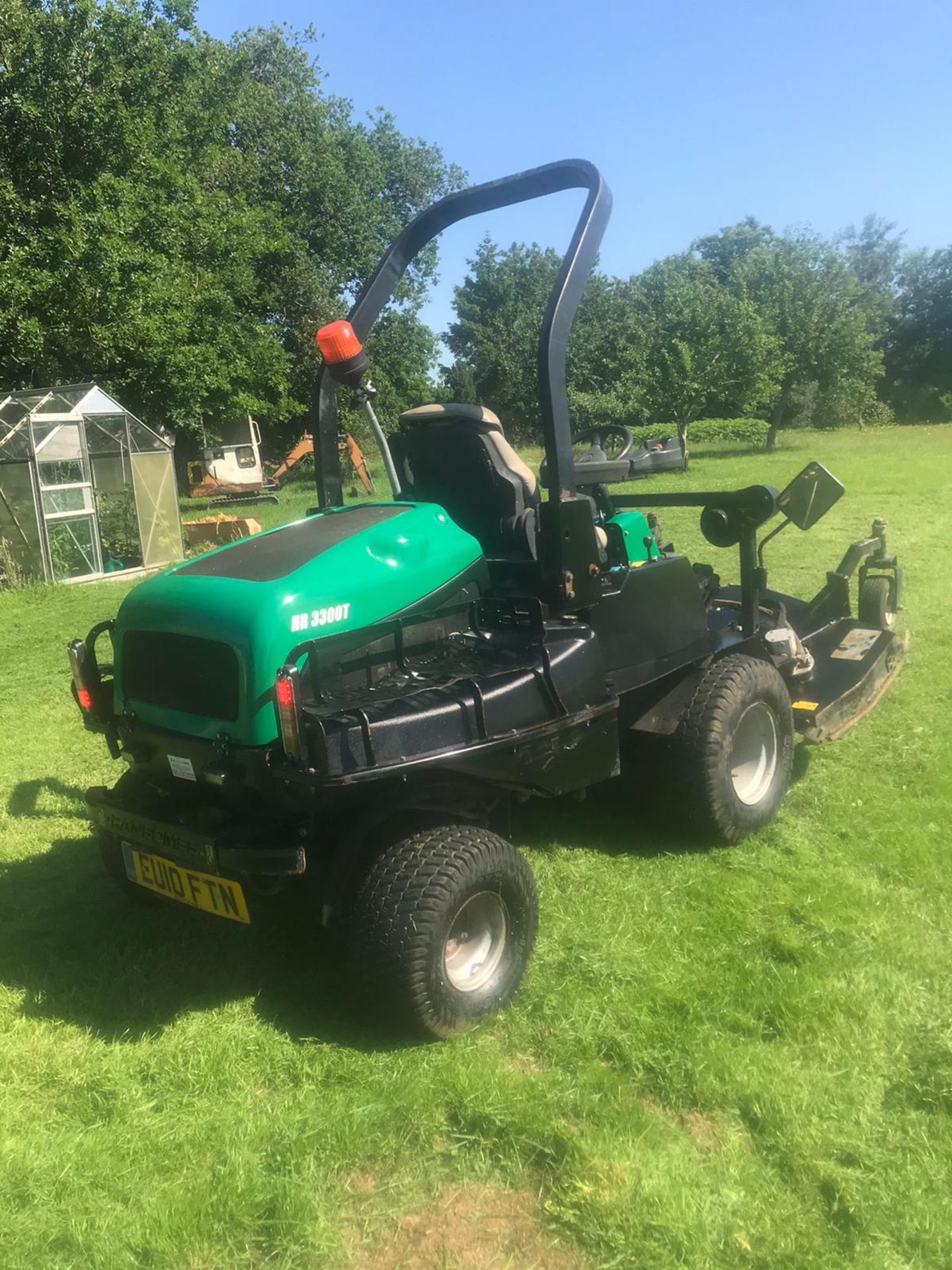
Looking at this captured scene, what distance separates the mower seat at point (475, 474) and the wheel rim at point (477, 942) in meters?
1.33

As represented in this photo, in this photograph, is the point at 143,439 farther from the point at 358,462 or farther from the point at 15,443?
the point at 358,462

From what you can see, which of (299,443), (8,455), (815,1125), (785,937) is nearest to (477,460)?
(785,937)

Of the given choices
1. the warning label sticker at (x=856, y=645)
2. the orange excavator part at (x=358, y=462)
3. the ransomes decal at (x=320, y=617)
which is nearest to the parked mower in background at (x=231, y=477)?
the orange excavator part at (x=358, y=462)

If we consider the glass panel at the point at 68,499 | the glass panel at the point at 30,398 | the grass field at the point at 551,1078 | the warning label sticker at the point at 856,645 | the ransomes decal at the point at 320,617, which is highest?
the glass panel at the point at 30,398

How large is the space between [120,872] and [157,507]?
38.1 feet

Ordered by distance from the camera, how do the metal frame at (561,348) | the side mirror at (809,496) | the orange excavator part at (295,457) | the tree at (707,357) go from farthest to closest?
the orange excavator part at (295,457), the tree at (707,357), the side mirror at (809,496), the metal frame at (561,348)

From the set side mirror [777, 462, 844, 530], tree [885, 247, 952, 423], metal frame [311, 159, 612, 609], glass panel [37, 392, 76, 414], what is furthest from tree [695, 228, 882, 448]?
metal frame [311, 159, 612, 609]

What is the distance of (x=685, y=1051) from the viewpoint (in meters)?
2.93

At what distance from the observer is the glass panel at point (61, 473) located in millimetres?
12828

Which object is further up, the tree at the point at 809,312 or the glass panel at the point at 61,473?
the tree at the point at 809,312

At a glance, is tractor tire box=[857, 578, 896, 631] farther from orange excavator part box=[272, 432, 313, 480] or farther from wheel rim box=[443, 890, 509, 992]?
orange excavator part box=[272, 432, 313, 480]

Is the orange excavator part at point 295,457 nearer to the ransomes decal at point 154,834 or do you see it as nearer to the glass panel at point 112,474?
the glass panel at point 112,474

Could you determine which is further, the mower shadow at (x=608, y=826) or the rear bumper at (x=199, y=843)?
the mower shadow at (x=608, y=826)

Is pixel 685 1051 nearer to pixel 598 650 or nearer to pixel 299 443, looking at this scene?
pixel 598 650
